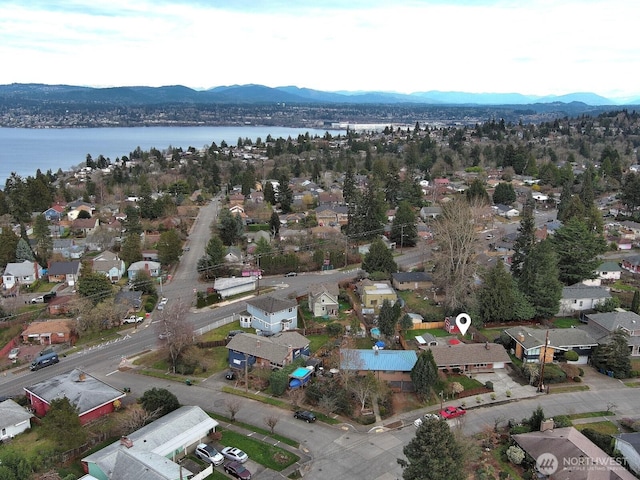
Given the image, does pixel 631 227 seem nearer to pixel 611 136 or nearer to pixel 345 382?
pixel 345 382

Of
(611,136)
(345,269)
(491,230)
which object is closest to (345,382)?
(345,269)

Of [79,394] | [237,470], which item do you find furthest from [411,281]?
[79,394]

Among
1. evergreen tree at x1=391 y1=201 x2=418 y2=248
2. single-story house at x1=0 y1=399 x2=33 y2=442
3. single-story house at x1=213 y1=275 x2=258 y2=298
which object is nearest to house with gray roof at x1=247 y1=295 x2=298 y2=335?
single-story house at x1=213 y1=275 x2=258 y2=298

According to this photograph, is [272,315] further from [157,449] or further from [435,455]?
[435,455]

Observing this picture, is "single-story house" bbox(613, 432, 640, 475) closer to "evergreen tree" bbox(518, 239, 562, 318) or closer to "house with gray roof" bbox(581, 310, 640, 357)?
"house with gray roof" bbox(581, 310, 640, 357)

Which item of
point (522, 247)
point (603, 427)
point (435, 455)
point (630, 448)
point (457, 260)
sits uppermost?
point (522, 247)

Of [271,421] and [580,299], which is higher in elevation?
[580,299]
